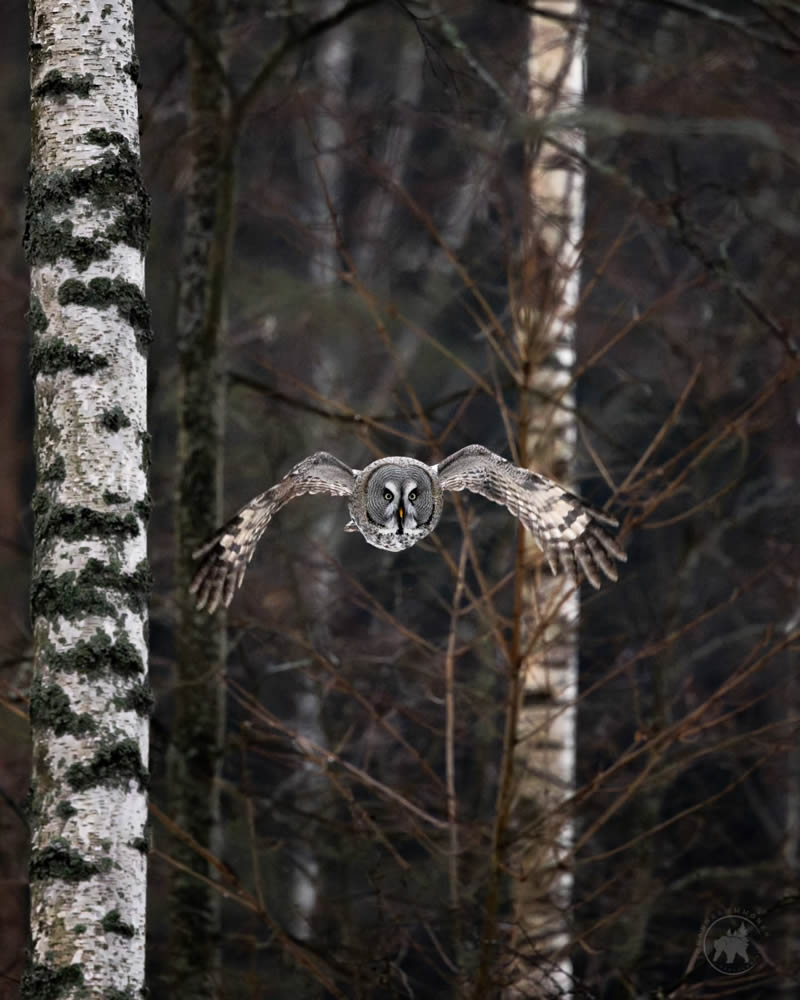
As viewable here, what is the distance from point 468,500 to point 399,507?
3.15m

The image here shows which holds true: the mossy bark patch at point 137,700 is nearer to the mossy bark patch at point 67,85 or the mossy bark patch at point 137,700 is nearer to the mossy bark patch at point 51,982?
the mossy bark patch at point 51,982

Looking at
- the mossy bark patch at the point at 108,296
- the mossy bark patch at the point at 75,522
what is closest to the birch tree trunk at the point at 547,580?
the mossy bark patch at the point at 108,296

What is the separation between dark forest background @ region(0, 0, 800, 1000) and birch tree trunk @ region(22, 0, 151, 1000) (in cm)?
93

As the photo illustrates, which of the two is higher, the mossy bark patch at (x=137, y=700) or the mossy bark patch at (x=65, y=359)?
the mossy bark patch at (x=65, y=359)

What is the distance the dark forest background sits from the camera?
13.7 ft

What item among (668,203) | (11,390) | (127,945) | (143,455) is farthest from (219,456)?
(11,390)

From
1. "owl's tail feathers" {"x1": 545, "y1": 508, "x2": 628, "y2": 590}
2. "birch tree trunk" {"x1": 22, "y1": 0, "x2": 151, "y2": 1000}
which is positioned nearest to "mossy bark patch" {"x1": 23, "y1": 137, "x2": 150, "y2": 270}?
"birch tree trunk" {"x1": 22, "y1": 0, "x2": 151, "y2": 1000}

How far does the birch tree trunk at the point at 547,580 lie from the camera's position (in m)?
3.58

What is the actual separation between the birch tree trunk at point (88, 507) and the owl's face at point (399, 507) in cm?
50

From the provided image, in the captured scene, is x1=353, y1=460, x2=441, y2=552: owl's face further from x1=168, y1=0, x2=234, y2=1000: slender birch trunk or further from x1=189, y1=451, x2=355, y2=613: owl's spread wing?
x1=168, y1=0, x2=234, y2=1000: slender birch trunk

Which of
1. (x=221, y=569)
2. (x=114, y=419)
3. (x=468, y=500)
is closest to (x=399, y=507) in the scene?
(x=114, y=419)

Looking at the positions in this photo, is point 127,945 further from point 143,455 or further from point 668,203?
point 668,203

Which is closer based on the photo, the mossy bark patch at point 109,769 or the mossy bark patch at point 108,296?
the mossy bark patch at point 109,769

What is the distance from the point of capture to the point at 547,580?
489cm
